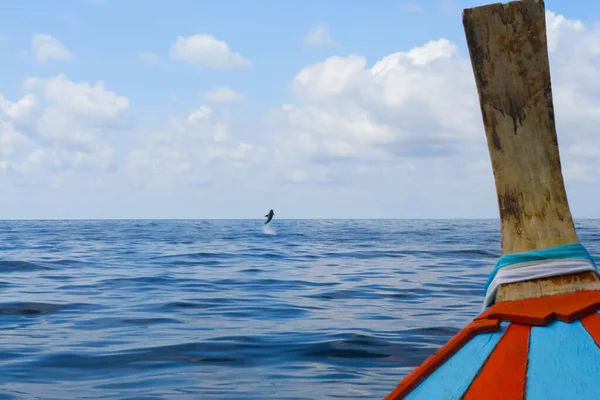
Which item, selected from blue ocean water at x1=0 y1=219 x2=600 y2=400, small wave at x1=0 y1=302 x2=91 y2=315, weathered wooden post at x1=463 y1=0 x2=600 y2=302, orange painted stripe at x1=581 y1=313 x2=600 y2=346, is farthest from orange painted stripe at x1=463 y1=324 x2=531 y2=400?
small wave at x1=0 y1=302 x2=91 y2=315

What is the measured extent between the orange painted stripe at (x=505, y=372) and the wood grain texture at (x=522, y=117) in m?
0.66

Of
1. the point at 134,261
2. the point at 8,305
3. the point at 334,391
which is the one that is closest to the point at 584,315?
the point at 334,391

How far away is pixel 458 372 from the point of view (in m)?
2.43

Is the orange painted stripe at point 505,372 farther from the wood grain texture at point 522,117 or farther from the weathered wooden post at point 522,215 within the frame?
the wood grain texture at point 522,117

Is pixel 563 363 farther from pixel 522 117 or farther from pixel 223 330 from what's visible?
pixel 223 330

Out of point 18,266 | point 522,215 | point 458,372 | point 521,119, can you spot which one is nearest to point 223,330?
point 522,215

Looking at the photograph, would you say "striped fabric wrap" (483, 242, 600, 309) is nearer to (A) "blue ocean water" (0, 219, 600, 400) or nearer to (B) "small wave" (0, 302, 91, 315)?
(A) "blue ocean water" (0, 219, 600, 400)

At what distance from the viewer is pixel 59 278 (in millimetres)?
14766

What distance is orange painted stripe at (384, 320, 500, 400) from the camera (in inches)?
97.1

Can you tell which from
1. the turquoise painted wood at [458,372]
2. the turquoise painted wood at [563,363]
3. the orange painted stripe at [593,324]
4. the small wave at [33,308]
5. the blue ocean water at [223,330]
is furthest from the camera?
the small wave at [33,308]

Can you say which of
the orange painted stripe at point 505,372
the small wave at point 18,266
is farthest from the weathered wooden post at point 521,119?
the small wave at point 18,266

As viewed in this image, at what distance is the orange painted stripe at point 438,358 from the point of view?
247 cm

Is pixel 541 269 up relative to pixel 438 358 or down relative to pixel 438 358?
up

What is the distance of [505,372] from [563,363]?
0.69ft
